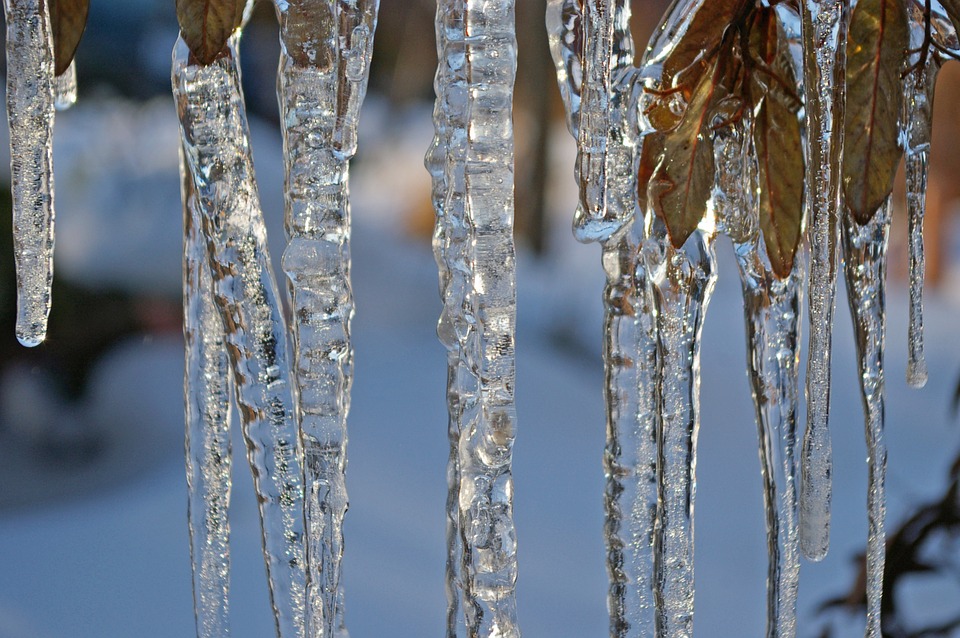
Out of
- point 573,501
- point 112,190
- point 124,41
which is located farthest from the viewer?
point 124,41

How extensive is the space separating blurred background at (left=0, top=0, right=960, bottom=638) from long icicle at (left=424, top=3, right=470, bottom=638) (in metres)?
1.28

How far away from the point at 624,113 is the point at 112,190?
304cm

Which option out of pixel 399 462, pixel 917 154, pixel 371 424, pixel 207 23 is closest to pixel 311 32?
pixel 207 23

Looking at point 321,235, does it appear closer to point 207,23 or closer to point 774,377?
point 207,23

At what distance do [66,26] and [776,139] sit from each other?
11.3 inches

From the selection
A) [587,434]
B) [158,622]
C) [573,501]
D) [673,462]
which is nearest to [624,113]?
[673,462]

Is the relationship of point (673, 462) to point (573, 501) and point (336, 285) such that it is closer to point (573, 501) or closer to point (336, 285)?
point (336, 285)

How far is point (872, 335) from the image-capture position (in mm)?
404

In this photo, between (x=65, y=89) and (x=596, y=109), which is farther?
(x=65, y=89)

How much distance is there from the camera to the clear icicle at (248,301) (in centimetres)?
35

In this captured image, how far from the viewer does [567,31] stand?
0.33 m

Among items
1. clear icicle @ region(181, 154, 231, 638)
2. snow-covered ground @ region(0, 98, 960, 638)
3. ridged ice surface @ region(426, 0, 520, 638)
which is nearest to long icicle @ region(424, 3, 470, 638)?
ridged ice surface @ region(426, 0, 520, 638)

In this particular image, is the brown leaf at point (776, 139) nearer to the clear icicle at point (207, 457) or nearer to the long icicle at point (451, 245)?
the long icicle at point (451, 245)

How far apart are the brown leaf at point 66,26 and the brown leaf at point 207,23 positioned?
7cm
